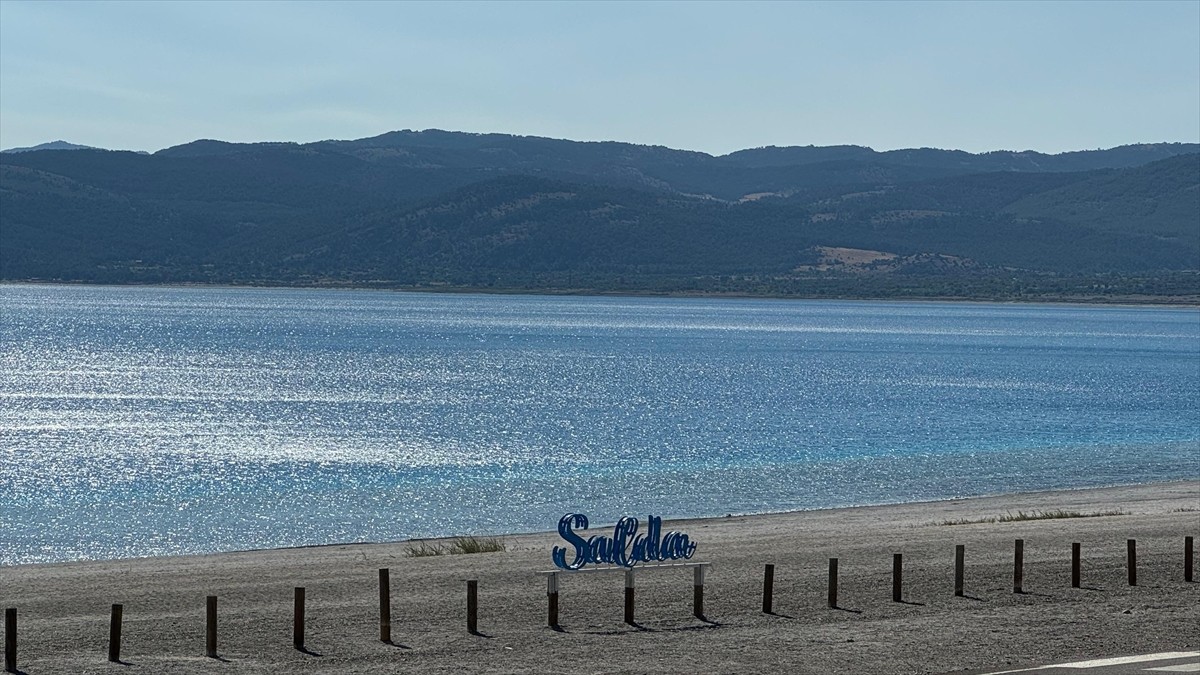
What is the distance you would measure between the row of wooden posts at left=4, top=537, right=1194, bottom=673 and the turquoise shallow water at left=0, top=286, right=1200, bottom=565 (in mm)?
15400

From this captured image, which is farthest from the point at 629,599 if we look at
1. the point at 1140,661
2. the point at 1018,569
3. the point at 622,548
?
the point at 1140,661

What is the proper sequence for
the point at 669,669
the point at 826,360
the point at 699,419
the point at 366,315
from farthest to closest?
the point at 366,315 → the point at 826,360 → the point at 699,419 → the point at 669,669

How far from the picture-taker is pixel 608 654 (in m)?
16.4

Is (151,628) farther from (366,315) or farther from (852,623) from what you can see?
(366,315)

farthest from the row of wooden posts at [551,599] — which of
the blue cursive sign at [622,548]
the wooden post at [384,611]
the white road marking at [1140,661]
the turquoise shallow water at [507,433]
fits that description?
A: the turquoise shallow water at [507,433]

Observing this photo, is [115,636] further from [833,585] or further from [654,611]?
[833,585]

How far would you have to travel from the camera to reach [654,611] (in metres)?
19.0

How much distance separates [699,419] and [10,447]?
28878mm

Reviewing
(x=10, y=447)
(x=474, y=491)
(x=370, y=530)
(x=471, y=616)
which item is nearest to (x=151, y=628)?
(x=471, y=616)

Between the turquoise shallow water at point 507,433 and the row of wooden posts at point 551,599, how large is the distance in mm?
15400

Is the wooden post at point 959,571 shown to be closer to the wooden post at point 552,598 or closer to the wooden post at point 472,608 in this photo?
the wooden post at point 552,598

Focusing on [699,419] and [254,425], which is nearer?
[254,425]

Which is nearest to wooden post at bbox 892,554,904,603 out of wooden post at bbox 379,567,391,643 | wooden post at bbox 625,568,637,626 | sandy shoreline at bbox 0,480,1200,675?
sandy shoreline at bbox 0,480,1200,675

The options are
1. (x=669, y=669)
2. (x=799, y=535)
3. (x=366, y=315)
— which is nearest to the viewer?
(x=669, y=669)
